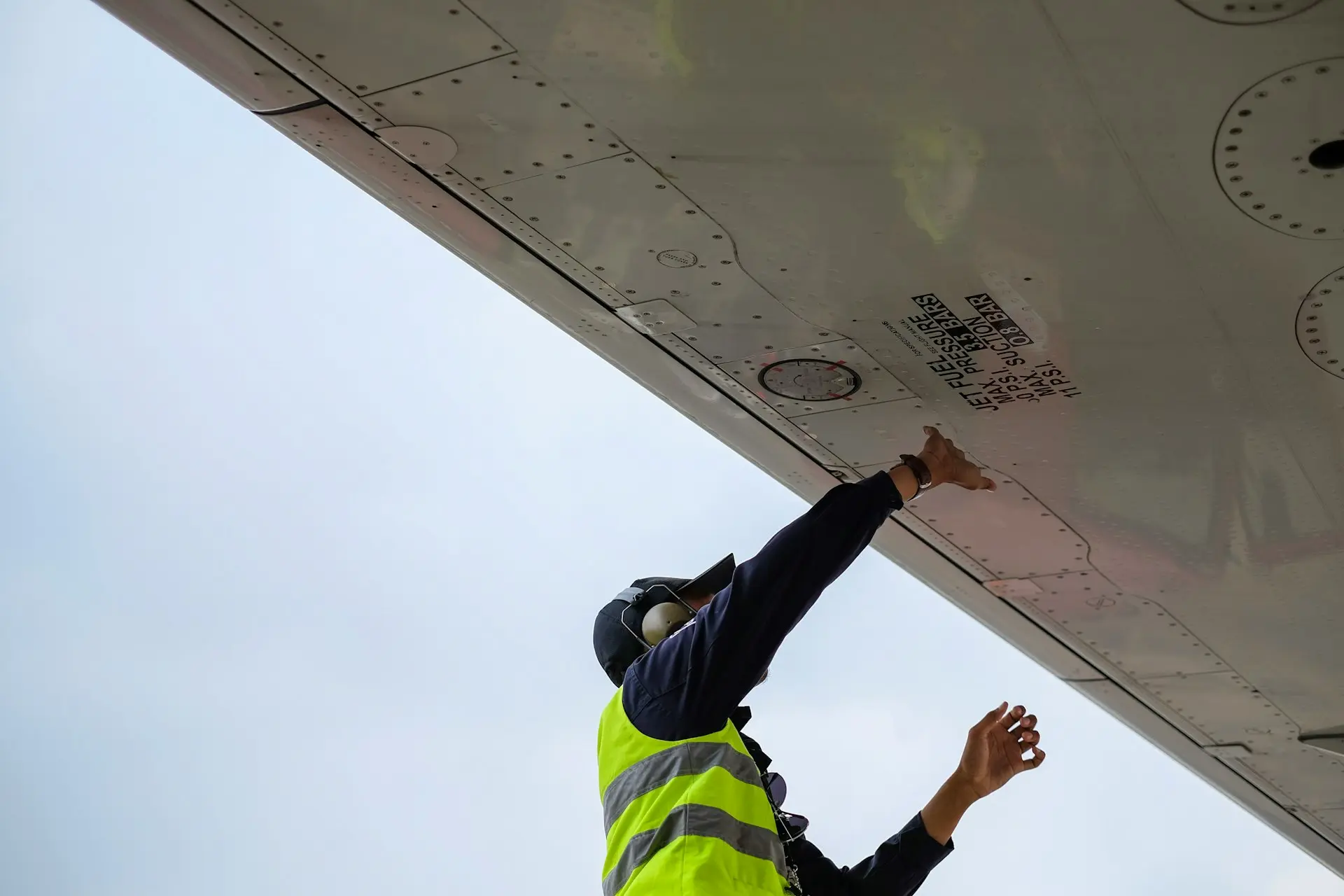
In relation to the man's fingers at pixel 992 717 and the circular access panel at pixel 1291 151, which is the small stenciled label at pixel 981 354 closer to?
the circular access panel at pixel 1291 151

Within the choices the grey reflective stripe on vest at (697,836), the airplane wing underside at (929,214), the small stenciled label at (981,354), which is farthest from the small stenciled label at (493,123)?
the grey reflective stripe on vest at (697,836)

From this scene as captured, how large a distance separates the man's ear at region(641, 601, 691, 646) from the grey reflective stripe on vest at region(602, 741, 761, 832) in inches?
15.0

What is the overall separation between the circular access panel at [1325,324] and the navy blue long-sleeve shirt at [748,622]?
1.04 meters

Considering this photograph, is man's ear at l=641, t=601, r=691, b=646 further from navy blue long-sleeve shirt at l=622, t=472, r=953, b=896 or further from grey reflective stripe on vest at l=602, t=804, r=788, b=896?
grey reflective stripe on vest at l=602, t=804, r=788, b=896

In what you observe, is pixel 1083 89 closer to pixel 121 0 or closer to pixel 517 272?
pixel 517 272

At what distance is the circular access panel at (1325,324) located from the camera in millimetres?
2693

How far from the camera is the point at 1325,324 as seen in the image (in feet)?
9.20

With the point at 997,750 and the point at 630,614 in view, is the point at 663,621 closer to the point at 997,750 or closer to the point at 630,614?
the point at 630,614

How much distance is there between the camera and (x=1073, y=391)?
3.24 meters

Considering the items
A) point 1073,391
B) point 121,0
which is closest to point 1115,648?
point 1073,391

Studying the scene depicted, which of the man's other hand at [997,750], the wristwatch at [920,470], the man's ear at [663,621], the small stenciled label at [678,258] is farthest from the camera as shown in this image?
the man's other hand at [997,750]

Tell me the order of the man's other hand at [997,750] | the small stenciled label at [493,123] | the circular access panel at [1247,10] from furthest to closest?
1. the man's other hand at [997,750]
2. the small stenciled label at [493,123]
3. the circular access panel at [1247,10]

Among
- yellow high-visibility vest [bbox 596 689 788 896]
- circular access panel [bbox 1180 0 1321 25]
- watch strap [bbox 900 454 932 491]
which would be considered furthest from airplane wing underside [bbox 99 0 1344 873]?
yellow high-visibility vest [bbox 596 689 788 896]

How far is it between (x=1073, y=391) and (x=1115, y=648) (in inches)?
75.7
